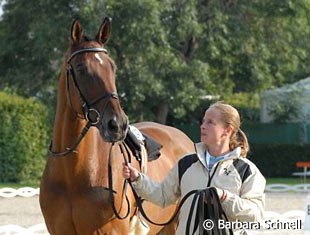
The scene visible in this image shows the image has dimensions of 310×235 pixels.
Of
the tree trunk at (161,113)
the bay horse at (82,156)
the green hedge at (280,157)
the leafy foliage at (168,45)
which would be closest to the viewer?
the bay horse at (82,156)

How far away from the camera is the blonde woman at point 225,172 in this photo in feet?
15.8

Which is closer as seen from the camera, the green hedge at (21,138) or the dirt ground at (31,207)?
the dirt ground at (31,207)

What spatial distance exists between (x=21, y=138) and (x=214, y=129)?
19.1 meters

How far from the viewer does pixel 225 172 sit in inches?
191

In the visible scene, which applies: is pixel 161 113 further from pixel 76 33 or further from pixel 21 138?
pixel 76 33

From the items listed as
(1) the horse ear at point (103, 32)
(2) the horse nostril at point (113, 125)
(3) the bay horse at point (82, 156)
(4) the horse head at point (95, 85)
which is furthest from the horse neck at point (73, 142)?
(2) the horse nostril at point (113, 125)

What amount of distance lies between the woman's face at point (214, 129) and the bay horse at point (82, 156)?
129 cm

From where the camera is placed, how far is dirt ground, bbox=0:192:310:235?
544 inches

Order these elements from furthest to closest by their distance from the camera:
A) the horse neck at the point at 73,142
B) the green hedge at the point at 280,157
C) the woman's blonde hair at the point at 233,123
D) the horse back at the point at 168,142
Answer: the green hedge at the point at 280,157 → the horse back at the point at 168,142 → the horse neck at the point at 73,142 → the woman's blonde hair at the point at 233,123

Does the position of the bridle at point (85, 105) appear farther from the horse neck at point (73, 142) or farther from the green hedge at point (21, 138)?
the green hedge at point (21, 138)

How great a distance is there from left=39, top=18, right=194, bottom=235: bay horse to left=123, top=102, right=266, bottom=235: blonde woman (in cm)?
126

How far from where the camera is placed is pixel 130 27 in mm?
22875

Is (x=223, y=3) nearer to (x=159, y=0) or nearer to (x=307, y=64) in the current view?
(x=159, y=0)

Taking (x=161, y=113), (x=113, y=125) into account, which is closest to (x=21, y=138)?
(x=161, y=113)
